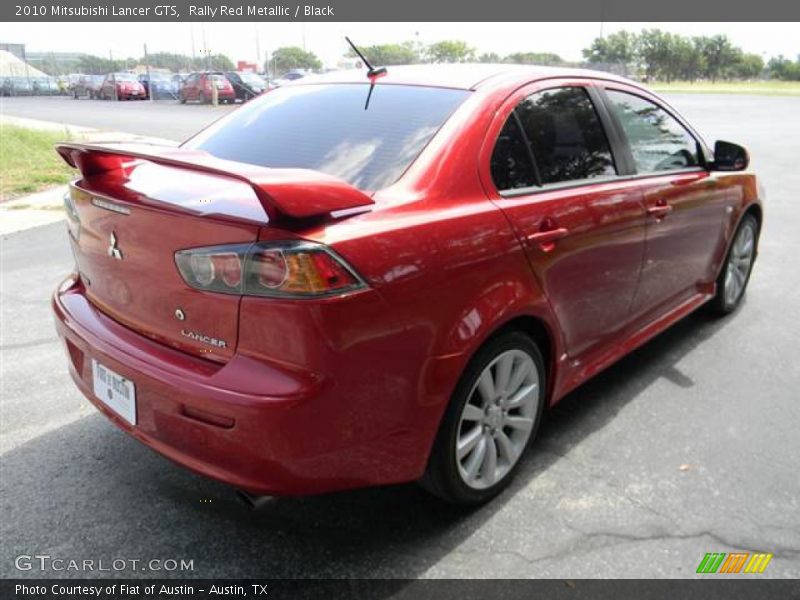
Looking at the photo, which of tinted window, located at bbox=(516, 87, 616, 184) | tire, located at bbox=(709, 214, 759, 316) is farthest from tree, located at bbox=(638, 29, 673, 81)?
tinted window, located at bbox=(516, 87, 616, 184)

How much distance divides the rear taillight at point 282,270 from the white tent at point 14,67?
59611 mm

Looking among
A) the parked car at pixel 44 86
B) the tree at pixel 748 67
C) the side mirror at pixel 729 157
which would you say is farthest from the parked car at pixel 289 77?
the tree at pixel 748 67

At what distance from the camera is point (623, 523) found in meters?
2.56

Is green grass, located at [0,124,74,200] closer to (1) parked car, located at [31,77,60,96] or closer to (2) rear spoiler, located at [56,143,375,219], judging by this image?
(2) rear spoiler, located at [56,143,375,219]

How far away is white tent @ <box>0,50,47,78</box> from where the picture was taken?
173ft

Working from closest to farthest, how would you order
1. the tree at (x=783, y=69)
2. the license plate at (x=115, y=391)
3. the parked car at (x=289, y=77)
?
the license plate at (x=115, y=391) → the parked car at (x=289, y=77) → the tree at (x=783, y=69)

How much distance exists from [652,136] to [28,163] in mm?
11624

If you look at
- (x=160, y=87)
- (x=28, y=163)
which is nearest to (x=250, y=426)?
(x=28, y=163)

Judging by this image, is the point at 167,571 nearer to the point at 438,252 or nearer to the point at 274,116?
the point at 438,252

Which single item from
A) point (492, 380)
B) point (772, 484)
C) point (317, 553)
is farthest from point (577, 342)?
point (317, 553)

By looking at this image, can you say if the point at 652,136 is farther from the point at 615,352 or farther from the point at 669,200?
the point at 615,352

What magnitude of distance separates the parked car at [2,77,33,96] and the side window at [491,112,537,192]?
5319cm

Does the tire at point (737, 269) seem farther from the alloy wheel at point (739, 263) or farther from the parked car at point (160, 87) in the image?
the parked car at point (160, 87)

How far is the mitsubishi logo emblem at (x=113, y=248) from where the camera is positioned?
2.33 meters
